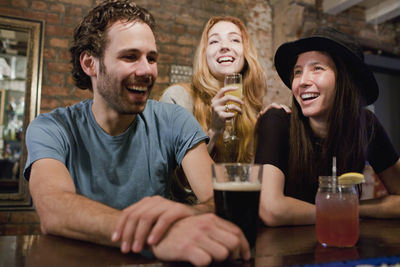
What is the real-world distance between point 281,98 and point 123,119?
2654 mm

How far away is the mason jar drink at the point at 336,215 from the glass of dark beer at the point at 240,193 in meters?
0.23

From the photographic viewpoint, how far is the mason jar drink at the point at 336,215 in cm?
83

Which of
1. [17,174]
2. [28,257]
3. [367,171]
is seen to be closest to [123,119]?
[28,257]

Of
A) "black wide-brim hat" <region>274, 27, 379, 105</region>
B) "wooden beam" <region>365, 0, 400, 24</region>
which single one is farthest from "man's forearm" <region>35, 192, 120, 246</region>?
"wooden beam" <region>365, 0, 400, 24</region>

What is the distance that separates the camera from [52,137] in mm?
1240

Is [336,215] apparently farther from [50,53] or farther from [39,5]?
[39,5]

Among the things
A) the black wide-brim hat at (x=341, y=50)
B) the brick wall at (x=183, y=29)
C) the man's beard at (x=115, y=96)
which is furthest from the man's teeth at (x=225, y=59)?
the brick wall at (x=183, y=29)

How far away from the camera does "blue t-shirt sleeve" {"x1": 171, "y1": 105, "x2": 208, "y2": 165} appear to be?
1.41 meters

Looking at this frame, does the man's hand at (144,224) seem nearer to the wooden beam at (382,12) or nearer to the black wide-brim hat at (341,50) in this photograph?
the black wide-brim hat at (341,50)

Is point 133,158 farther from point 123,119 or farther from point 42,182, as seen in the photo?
point 42,182

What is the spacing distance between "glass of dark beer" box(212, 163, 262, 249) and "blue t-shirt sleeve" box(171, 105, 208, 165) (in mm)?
676

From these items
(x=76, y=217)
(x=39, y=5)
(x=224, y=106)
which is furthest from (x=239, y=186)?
(x=39, y=5)

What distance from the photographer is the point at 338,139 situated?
5.12 ft

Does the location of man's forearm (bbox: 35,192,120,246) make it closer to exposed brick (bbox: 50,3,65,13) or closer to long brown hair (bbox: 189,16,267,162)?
long brown hair (bbox: 189,16,267,162)
